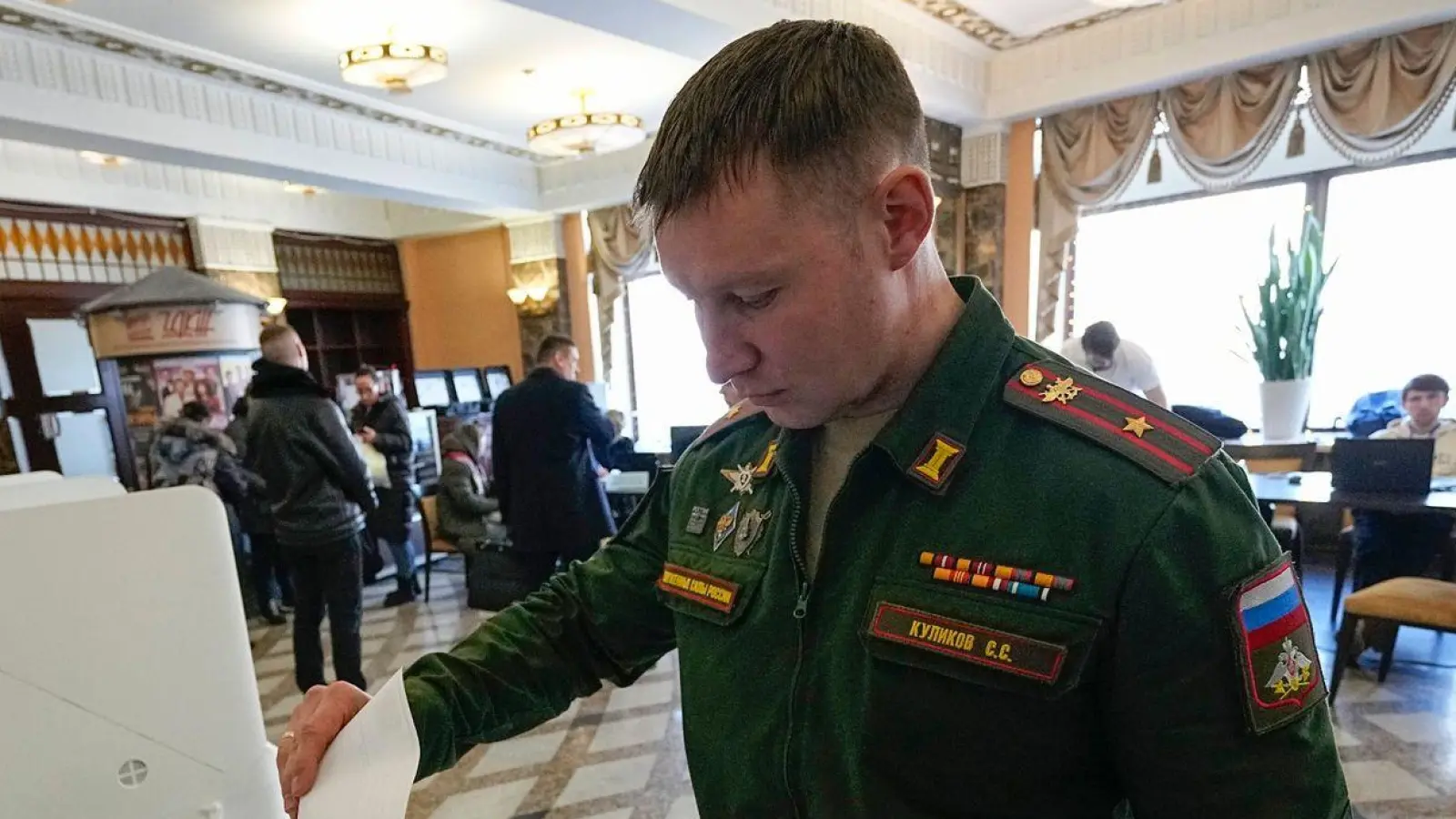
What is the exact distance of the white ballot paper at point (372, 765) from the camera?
1.98 ft

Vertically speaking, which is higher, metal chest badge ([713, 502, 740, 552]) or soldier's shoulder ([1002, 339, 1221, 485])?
soldier's shoulder ([1002, 339, 1221, 485])

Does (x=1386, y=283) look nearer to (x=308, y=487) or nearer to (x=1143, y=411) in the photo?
(x=1143, y=411)

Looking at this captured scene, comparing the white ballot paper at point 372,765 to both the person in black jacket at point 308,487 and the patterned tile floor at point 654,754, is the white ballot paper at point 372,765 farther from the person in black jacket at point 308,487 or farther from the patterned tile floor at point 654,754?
the person in black jacket at point 308,487

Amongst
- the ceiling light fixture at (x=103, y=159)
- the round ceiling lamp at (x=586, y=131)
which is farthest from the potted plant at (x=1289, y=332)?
the ceiling light fixture at (x=103, y=159)

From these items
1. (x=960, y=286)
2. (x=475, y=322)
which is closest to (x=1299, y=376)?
(x=960, y=286)

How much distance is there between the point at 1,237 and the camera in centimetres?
586

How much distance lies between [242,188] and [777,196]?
834cm

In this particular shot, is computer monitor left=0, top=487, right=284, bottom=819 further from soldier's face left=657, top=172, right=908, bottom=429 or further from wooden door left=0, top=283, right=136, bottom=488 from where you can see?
wooden door left=0, top=283, right=136, bottom=488

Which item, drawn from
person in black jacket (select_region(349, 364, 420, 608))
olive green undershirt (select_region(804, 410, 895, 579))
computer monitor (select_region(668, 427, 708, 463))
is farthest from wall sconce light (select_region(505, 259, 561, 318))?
olive green undershirt (select_region(804, 410, 895, 579))

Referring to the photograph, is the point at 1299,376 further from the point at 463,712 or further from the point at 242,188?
the point at 242,188

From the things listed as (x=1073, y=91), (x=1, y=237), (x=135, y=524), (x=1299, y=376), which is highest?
(x=1073, y=91)

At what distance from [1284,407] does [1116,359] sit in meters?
1.19

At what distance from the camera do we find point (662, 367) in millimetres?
8133

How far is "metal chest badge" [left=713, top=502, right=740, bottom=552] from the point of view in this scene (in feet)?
2.93
